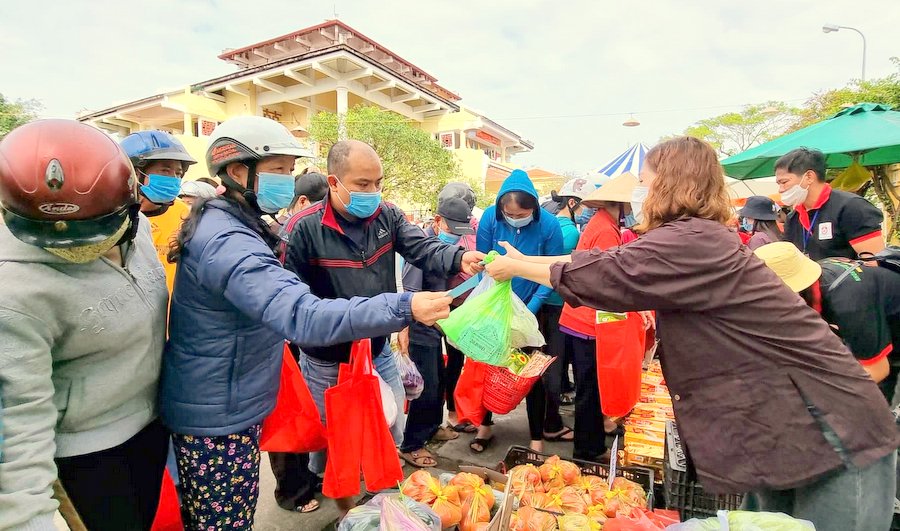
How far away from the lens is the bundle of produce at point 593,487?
93.4 inches

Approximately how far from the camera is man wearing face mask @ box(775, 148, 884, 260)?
3.30 m

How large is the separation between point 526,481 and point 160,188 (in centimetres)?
277

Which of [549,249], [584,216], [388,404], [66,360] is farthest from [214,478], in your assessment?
[584,216]

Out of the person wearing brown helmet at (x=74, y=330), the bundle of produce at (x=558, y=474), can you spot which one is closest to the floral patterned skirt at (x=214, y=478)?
the person wearing brown helmet at (x=74, y=330)

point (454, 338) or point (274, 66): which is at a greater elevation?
point (274, 66)

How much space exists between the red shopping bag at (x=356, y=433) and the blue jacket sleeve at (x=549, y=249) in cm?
146

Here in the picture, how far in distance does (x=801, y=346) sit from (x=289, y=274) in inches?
66.6

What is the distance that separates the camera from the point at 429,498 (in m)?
2.24

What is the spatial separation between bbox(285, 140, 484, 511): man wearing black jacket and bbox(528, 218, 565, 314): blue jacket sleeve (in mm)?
964

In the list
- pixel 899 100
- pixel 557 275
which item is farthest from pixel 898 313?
pixel 899 100

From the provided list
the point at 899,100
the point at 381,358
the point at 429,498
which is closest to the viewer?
the point at 429,498

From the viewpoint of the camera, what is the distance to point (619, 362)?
296 centimetres

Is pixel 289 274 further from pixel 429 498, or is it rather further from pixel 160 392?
pixel 429 498

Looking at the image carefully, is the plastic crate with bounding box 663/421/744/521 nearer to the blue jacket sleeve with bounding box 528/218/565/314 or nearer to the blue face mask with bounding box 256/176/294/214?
the blue jacket sleeve with bounding box 528/218/565/314
